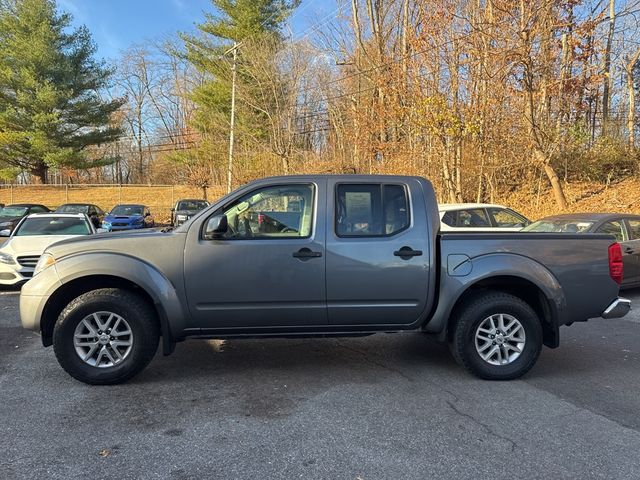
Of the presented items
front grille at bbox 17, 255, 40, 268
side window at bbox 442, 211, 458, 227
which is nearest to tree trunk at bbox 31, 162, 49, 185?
front grille at bbox 17, 255, 40, 268

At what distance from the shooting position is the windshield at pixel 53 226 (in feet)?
32.2

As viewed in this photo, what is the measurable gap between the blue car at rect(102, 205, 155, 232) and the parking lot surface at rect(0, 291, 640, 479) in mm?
15900

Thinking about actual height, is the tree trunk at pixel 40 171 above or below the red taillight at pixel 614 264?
above

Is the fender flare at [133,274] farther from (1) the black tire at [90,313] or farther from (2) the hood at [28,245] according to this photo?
(2) the hood at [28,245]

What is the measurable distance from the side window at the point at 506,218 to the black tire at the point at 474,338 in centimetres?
736

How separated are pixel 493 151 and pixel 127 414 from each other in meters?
17.6

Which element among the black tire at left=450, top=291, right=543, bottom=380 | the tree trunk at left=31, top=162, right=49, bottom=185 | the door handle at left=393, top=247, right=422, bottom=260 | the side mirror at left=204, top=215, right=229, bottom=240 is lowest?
the black tire at left=450, top=291, right=543, bottom=380

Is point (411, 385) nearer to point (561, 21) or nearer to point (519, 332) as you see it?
point (519, 332)

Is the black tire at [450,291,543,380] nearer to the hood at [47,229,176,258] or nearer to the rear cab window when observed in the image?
the hood at [47,229,176,258]

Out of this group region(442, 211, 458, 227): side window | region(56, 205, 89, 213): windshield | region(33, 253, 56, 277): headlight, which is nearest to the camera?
region(33, 253, 56, 277): headlight

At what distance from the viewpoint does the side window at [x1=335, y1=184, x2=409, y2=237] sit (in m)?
4.74

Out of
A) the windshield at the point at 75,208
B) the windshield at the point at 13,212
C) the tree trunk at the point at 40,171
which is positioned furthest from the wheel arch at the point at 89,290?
the tree trunk at the point at 40,171

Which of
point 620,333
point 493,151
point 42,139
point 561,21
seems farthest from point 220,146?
A: point 620,333

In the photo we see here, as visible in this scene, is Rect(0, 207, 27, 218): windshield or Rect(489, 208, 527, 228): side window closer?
Rect(489, 208, 527, 228): side window
